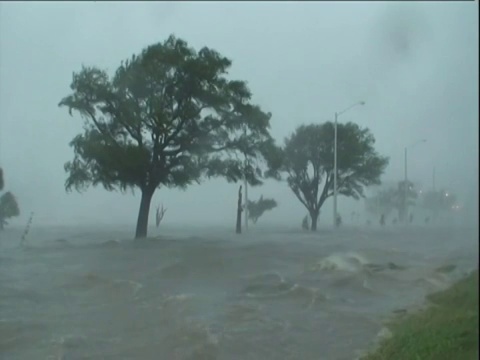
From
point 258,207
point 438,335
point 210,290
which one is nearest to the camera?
point 438,335

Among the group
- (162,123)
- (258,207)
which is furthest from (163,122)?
(258,207)

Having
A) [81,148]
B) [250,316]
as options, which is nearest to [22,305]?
[250,316]

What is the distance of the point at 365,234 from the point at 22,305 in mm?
7808

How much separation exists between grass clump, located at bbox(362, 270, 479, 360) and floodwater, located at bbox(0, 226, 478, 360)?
0.35 m

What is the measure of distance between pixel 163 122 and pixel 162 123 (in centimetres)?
4

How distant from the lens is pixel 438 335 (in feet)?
25.6

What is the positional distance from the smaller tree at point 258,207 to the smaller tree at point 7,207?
507 centimetres

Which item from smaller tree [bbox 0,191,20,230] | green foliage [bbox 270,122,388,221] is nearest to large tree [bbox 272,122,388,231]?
green foliage [bbox 270,122,388,221]

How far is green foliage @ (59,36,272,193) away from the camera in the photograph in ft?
52.0

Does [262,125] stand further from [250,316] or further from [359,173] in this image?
[250,316]

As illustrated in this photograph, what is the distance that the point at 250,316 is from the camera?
1151 centimetres

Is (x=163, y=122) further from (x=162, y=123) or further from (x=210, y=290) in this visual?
(x=210, y=290)

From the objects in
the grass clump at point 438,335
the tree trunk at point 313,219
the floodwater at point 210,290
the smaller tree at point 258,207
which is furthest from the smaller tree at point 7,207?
the grass clump at point 438,335

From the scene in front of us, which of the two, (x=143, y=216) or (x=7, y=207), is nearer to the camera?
(x=7, y=207)
